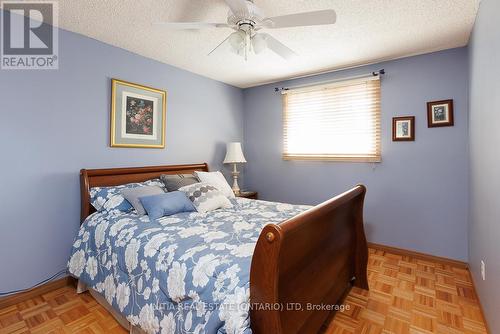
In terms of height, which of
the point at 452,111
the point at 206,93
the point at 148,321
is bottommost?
the point at 148,321

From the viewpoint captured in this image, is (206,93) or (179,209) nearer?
(179,209)

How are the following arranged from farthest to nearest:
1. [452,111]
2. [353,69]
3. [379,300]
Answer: [353,69] < [452,111] < [379,300]

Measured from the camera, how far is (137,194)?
7.59ft

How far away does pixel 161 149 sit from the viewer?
3105 millimetres

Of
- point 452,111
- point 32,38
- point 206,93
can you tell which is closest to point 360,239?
point 452,111

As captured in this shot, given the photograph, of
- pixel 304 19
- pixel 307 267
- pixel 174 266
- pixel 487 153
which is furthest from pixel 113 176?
pixel 487 153

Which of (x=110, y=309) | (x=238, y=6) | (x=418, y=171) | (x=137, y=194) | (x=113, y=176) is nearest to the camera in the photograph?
(x=238, y=6)

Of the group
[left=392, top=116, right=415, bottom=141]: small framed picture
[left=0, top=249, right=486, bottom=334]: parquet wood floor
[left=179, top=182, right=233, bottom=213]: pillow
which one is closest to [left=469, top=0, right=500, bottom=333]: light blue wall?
[left=0, top=249, right=486, bottom=334]: parquet wood floor

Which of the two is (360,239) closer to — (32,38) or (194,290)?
(194,290)

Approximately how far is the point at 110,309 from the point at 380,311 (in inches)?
81.4

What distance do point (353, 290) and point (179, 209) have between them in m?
1.70

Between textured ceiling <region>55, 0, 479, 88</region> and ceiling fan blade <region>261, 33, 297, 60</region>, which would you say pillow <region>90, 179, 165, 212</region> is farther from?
ceiling fan blade <region>261, 33, 297, 60</region>

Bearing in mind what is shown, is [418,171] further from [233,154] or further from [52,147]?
[52,147]

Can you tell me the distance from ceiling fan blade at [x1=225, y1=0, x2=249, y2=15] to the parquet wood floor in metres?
Result: 2.17
